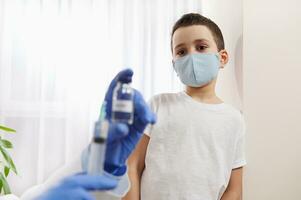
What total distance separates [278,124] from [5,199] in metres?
1.29

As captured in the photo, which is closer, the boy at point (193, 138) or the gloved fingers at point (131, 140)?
the gloved fingers at point (131, 140)

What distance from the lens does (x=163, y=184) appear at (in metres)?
1.04

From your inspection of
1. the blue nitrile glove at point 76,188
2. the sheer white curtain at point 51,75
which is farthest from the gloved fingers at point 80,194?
the sheer white curtain at point 51,75

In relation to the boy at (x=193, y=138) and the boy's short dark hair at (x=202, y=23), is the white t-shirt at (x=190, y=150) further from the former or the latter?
the boy's short dark hair at (x=202, y=23)

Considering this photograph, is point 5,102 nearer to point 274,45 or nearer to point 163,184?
point 163,184

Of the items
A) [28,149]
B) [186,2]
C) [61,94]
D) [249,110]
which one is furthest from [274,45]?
[28,149]

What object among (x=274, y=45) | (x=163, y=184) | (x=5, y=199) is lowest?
(x=5, y=199)

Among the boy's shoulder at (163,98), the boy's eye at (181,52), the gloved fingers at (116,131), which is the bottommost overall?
the gloved fingers at (116,131)

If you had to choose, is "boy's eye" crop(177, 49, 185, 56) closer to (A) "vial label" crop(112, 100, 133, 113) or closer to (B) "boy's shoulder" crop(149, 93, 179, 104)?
(B) "boy's shoulder" crop(149, 93, 179, 104)

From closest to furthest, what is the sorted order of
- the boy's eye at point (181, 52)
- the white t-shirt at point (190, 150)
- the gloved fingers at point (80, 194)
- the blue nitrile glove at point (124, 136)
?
1. the gloved fingers at point (80, 194)
2. the blue nitrile glove at point (124, 136)
3. the white t-shirt at point (190, 150)
4. the boy's eye at point (181, 52)

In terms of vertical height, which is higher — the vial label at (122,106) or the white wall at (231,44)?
the white wall at (231,44)

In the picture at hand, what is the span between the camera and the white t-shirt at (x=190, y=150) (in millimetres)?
1035

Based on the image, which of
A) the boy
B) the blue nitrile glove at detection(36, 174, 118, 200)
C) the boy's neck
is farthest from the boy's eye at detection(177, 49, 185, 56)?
the blue nitrile glove at detection(36, 174, 118, 200)

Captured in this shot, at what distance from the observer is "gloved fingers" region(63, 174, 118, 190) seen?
543 mm
